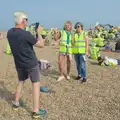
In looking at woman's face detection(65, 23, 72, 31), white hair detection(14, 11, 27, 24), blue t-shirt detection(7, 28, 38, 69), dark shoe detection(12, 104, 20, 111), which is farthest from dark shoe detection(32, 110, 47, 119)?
woman's face detection(65, 23, 72, 31)

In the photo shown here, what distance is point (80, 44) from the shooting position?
7227 mm

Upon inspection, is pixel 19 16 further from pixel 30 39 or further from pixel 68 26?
pixel 68 26

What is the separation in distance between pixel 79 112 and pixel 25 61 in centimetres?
150

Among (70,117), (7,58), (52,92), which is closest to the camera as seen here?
(70,117)

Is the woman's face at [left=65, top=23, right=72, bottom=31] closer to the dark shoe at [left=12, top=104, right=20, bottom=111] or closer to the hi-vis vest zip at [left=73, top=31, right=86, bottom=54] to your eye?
the hi-vis vest zip at [left=73, top=31, right=86, bottom=54]

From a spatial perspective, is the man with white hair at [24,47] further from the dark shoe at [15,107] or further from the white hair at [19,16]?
the dark shoe at [15,107]

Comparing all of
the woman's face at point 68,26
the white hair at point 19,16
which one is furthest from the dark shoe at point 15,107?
the woman's face at point 68,26

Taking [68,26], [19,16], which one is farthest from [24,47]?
[68,26]

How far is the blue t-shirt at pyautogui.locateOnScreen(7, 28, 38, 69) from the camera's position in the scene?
4453 millimetres

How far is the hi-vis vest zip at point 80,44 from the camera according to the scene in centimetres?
718

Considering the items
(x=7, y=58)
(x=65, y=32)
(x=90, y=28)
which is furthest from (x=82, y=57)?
(x=90, y=28)

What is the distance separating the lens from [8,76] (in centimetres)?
788

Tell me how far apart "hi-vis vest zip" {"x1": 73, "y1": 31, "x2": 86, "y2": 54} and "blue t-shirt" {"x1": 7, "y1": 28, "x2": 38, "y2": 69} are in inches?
105

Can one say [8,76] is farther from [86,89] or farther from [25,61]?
[25,61]
